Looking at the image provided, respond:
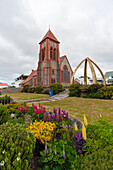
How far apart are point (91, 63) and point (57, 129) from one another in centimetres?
1672

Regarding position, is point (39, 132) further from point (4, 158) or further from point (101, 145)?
point (101, 145)

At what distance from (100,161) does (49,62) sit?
25.3 meters

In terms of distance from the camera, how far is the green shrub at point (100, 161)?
1.18 m

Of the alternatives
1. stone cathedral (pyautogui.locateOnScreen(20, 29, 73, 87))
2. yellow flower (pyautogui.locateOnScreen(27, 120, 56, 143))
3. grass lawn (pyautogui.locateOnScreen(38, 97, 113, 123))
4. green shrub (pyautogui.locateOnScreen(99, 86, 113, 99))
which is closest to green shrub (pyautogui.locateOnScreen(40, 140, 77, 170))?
yellow flower (pyautogui.locateOnScreen(27, 120, 56, 143))

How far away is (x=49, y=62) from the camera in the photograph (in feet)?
82.8

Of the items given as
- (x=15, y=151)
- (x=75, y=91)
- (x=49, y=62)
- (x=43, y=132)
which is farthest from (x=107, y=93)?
(x=49, y=62)

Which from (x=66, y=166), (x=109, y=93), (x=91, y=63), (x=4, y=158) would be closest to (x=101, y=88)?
(x=109, y=93)

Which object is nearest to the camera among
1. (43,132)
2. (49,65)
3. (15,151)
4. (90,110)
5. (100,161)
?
(100,161)

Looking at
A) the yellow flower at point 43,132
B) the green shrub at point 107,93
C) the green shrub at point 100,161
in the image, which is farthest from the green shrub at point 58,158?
the green shrub at point 107,93

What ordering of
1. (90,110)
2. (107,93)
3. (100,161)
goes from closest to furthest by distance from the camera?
(100,161) → (90,110) → (107,93)

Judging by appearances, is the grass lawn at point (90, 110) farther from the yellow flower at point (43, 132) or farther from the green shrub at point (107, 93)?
the green shrub at point (107, 93)

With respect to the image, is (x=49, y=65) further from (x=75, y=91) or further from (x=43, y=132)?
(x=43, y=132)

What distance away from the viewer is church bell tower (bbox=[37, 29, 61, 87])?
25.3 metres

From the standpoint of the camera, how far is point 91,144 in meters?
1.65
